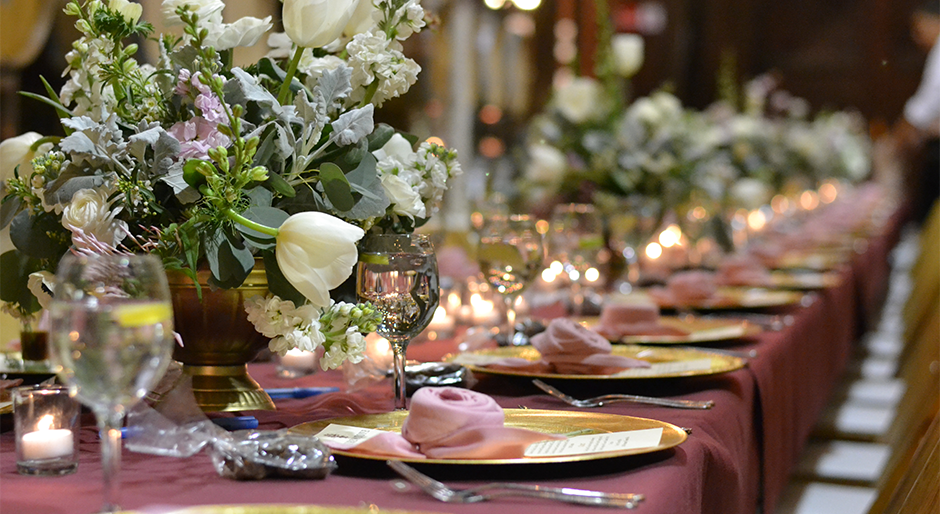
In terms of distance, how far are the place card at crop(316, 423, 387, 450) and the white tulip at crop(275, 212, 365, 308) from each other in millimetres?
153

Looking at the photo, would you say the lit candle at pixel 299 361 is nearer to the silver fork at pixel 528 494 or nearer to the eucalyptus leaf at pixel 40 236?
the eucalyptus leaf at pixel 40 236

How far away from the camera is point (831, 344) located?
3238 mm

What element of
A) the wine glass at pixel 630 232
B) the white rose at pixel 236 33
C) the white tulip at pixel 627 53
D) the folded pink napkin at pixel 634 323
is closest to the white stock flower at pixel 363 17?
the white rose at pixel 236 33

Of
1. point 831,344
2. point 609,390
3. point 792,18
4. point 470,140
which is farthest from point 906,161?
point 609,390

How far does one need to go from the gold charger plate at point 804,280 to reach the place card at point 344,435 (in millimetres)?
2198

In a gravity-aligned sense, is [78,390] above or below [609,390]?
above

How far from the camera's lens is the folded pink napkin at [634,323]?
6.71ft

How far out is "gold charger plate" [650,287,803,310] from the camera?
258cm

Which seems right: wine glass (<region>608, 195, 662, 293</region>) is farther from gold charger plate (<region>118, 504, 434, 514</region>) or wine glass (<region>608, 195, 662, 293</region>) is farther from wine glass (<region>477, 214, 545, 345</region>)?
gold charger plate (<region>118, 504, 434, 514</region>)

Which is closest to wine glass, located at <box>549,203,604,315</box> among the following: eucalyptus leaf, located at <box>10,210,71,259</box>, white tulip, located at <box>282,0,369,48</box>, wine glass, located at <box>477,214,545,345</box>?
wine glass, located at <box>477,214,545,345</box>

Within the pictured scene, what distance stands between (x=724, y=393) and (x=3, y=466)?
3.18 feet

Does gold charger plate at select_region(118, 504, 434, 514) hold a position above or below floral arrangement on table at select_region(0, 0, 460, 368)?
below

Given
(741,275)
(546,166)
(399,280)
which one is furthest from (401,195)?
(546,166)

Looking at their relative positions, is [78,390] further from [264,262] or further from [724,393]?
[724,393]
